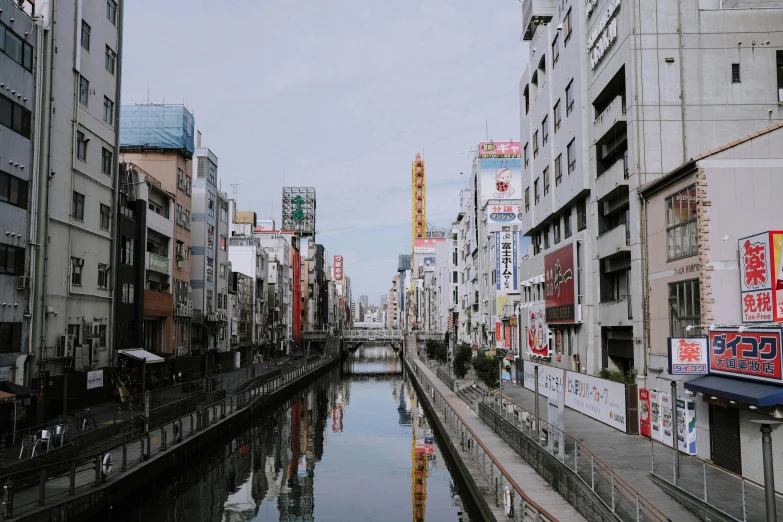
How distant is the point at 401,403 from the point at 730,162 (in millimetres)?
44086

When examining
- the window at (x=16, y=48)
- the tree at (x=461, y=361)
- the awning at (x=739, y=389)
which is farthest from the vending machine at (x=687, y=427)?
the window at (x=16, y=48)

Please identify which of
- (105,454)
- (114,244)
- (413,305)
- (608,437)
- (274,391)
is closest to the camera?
(105,454)

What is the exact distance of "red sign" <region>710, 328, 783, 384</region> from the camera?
47.9ft

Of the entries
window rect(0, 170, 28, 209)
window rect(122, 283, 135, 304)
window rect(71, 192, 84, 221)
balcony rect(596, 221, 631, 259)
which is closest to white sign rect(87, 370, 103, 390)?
window rect(122, 283, 135, 304)

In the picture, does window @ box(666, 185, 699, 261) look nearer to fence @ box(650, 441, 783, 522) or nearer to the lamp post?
fence @ box(650, 441, 783, 522)

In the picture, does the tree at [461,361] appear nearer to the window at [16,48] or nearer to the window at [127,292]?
the window at [127,292]

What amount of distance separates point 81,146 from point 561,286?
27617mm

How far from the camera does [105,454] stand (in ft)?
66.6

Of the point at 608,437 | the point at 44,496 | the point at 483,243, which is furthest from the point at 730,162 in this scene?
the point at 483,243

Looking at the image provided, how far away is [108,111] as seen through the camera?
3812cm

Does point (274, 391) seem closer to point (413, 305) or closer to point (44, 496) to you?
point (44, 496)

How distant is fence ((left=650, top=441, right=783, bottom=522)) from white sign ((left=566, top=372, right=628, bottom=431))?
4408 millimetres

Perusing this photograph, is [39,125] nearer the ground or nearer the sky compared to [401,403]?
nearer the sky

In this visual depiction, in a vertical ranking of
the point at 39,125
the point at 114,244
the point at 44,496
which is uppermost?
the point at 39,125
